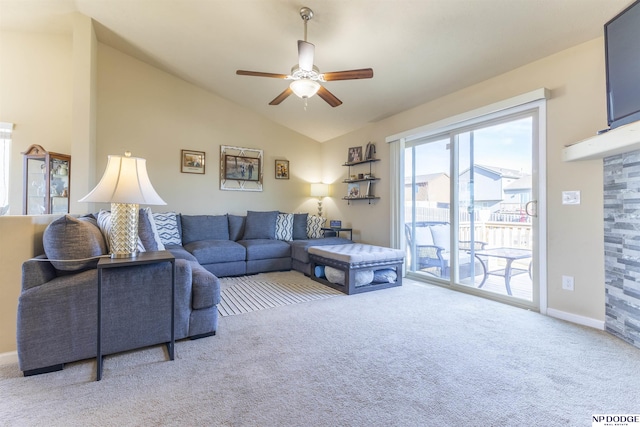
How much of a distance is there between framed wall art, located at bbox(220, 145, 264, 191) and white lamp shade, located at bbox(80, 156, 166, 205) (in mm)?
Result: 3143

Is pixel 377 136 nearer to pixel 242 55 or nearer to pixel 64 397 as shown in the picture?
pixel 242 55

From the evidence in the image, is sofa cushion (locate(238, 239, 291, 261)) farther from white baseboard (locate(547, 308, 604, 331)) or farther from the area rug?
white baseboard (locate(547, 308, 604, 331))

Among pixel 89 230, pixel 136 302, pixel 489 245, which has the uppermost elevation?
pixel 89 230

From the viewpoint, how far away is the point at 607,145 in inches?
77.7

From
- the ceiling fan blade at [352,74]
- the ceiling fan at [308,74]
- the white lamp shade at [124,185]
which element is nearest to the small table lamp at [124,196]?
the white lamp shade at [124,185]

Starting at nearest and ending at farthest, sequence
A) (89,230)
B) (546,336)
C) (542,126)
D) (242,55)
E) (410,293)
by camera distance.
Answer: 1. (89,230)
2. (546,336)
3. (542,126)
4. (410,293)
5. (242,55)

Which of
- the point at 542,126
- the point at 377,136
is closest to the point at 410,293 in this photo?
the point at 542,126

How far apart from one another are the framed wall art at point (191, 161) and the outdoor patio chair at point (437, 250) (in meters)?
3.53

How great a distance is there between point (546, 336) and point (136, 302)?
298cm

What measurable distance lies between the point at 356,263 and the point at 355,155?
7.76 ft

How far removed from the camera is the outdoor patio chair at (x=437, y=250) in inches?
135

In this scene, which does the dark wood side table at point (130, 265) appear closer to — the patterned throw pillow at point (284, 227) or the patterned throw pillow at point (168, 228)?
the patterned throw pillow at point (168, 228)

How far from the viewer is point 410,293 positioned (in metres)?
3.31

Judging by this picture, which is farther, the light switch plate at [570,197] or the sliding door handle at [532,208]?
the sliding door handle at [532,208]
